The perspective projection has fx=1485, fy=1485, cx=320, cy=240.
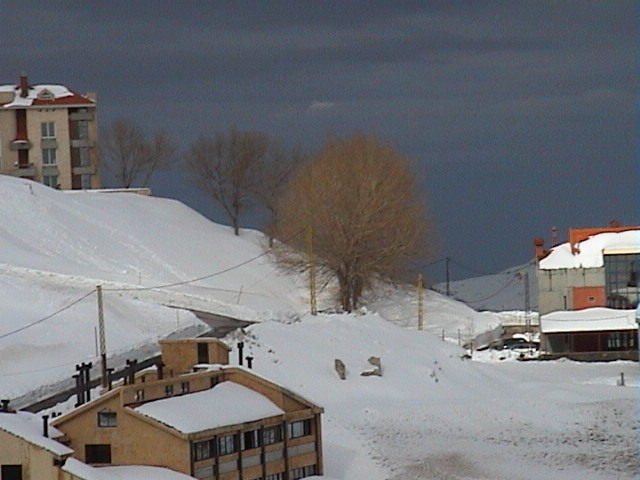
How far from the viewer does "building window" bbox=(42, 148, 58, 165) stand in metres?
87.9

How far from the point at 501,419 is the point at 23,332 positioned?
16.1 metres

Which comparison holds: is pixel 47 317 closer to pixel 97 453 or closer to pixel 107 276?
pixel 107 276

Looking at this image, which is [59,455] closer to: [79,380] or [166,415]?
[166,415]

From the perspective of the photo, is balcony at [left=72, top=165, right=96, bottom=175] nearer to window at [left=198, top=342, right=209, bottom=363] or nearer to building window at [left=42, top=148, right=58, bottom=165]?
building window at [left=42, top=148, right=58, bottom=165]

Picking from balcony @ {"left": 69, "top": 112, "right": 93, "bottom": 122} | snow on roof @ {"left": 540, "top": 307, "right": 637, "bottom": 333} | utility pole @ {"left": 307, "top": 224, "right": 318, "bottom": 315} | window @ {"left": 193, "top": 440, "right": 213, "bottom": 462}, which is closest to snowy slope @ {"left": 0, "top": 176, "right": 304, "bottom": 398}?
utility pole @ {"left": 307, "top": 224, "right": 318, "bottom": 315}

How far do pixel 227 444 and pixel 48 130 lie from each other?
194ft

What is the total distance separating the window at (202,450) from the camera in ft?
98.4

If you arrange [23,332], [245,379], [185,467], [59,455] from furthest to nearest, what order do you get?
[23,332] → [245,379] → [185,467] → [59,455]

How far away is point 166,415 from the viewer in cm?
3064

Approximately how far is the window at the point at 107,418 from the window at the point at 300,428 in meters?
4.32

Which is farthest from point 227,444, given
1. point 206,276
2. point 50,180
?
point 50,180

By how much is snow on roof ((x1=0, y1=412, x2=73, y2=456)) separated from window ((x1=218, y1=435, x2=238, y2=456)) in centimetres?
330

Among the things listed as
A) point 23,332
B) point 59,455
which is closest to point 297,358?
point 23,332

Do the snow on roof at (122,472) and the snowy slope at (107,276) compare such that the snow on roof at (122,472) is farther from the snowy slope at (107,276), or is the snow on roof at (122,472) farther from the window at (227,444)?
the snowy slope at (107,276)
